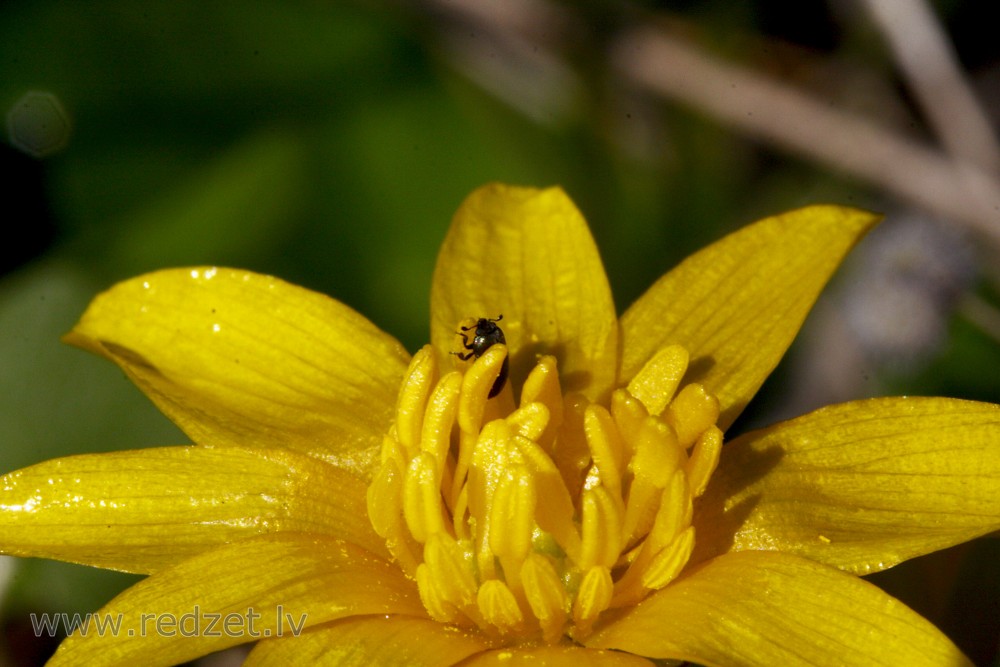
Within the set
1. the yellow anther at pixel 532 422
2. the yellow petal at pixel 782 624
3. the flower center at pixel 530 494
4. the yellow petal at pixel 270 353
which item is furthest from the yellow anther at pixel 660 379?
the yellow petal at pixel 270 353

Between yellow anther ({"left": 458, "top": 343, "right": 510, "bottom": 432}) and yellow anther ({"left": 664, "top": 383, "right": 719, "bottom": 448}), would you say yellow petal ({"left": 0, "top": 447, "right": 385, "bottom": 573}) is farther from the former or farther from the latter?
yellow anther ({"left": 664, "top": 383, "right": 719, "bottom": 448})

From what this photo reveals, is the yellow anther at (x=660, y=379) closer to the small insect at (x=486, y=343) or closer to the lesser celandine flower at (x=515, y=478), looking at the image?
the lesser celandine flower at (x=515, y=478)

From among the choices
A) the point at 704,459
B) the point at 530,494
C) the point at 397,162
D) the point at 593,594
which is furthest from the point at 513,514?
the point at 397,162

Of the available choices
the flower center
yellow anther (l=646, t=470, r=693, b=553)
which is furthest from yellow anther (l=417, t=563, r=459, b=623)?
yellow anther (l=646, t=470, r=693, b=553)

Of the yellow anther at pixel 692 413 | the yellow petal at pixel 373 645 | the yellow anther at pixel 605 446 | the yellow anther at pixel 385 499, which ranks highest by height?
the yellow anther at pixel 692 413

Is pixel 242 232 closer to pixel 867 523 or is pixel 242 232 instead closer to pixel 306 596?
pixel 306 596

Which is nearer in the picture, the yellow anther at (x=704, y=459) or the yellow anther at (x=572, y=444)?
the yellow anther at (x=704, y=459)

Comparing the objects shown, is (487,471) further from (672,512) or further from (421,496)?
(672,512)

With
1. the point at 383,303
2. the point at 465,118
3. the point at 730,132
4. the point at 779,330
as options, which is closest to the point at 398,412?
the point at 779,330
